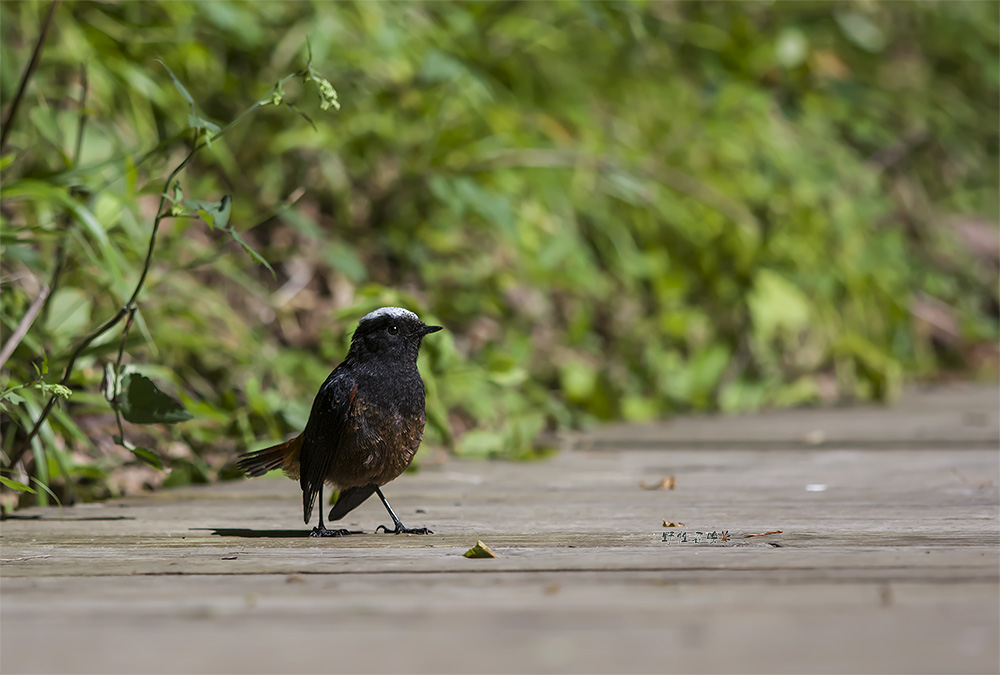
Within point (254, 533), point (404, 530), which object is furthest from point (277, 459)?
point (404, 530)

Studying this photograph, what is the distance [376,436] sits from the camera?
62.6 inches

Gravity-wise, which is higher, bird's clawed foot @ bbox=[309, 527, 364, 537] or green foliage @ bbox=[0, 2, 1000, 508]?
green foliage @ bbox=[0, 2, 1000, 508]

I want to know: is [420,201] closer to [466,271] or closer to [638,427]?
[466,271]

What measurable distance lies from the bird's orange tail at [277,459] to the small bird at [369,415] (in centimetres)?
8

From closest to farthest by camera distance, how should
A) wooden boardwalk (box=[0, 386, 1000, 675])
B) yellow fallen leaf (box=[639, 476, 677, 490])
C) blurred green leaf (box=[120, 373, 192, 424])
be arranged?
wooden boardwalk (box=[0, 386, 1000, 675]) < blurred green leaf (box=[120, 373, 192, 424]) < yellow fallen leaf (box=[639, 476, 677, 490])

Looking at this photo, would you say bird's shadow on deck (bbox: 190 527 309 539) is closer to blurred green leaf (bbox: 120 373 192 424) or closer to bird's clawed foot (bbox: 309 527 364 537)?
bird's clawed foot (bbox: 309 527 364 537)

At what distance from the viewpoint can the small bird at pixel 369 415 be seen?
1589 mm

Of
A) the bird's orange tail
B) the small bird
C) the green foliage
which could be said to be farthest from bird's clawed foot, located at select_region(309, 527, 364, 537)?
the green foliage

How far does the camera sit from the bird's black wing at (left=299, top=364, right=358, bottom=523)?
1589 millimetres

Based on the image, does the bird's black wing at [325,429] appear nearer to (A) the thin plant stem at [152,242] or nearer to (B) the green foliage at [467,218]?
(A) the thin plant stem at [152,242]

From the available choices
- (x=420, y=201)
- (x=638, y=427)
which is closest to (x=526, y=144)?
(x=420, y=201)

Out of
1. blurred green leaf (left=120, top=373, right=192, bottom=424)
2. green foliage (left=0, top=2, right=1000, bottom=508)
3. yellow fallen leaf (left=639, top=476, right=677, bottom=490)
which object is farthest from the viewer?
green foliage (left=0, top=2, right=1000, bottom=508)

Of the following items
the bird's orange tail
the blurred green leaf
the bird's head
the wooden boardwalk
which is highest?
the bird's head

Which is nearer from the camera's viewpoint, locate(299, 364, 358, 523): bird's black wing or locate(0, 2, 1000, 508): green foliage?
locate(299, 364, 358, 523): bird's black wing
